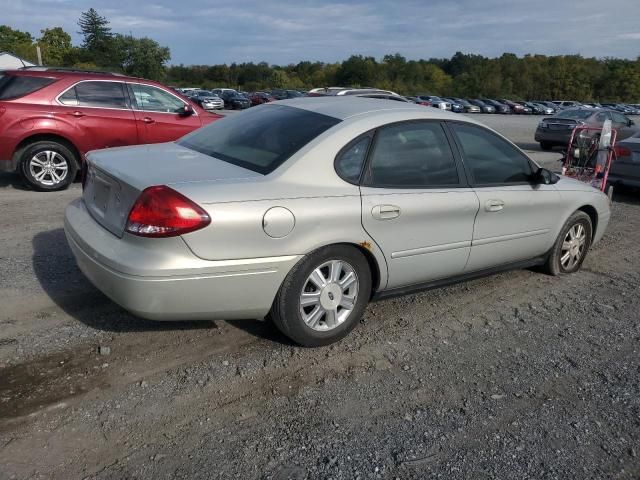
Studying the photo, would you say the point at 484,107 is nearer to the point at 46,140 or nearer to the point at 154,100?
the point at 154,100

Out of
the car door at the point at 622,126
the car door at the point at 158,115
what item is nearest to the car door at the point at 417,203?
the car door at the point at 158,115

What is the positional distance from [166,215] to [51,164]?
5.83m

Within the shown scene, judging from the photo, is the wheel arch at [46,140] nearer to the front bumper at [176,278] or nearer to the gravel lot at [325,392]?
the gravel lot at [325,392]

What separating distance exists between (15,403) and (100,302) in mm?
1310

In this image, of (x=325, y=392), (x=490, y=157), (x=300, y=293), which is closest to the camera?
(x=325, y=392)

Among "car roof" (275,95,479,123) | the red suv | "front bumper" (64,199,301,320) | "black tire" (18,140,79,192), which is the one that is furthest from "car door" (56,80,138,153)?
"front bumper" (64,199,301,320)

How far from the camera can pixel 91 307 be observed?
162 inches

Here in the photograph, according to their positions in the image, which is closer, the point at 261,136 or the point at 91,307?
the point at 261,136

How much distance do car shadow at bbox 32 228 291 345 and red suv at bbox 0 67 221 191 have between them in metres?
3.25

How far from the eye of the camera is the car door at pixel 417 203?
146 inches

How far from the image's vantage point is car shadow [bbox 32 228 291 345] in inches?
152

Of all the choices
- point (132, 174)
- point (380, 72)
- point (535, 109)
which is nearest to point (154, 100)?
point (132, 174)

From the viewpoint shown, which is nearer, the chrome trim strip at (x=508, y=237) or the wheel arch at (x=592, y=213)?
the chrome trim strip at (x=508, y=237)

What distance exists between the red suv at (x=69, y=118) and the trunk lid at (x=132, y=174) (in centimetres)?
444
